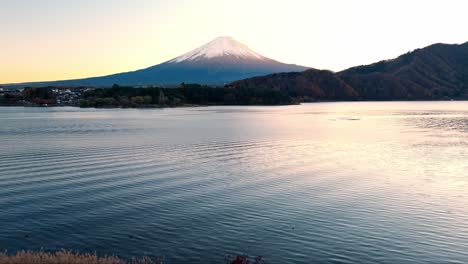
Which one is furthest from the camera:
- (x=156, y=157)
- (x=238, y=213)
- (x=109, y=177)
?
(x=156, y=157)

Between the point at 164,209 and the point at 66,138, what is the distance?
127 ft

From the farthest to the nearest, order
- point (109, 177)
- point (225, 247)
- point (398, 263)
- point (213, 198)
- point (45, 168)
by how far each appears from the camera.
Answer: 1. point (45, 168)
2. point (109, 177)
3. point (213, 198)
4. point (225, 247)
5. point (398, 263)

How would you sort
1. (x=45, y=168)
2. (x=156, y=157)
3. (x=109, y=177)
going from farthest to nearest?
1. (x=156, y=157)
2. (x=45, y=168)
3. (x=109, y=177)

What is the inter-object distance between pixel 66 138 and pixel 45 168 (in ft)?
80.1

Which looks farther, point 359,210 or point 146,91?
point 146,91

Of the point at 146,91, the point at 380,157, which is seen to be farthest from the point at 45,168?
the point at 146,91

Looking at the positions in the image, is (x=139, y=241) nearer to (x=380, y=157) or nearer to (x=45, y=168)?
(x=45, y=168)

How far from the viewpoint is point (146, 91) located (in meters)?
188

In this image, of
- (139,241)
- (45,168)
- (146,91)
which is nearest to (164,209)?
(139,241)

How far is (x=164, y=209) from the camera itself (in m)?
20.2

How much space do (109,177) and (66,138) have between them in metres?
29.4

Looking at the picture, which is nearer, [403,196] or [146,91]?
[403,196]

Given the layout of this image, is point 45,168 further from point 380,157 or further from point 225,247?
point 380,157

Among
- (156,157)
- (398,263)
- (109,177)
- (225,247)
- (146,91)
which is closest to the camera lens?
(398,263)
